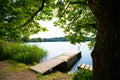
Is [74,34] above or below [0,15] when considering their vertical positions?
below

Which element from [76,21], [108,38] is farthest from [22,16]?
[108,38]

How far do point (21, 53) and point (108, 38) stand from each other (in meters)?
13.0

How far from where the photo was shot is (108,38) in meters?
4.36

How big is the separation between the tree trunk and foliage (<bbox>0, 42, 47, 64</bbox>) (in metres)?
11.5

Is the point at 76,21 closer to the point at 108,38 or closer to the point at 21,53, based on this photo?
the point at 108,38

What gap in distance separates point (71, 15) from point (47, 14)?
1.29m

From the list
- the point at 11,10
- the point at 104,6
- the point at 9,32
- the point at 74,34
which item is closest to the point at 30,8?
the point at 11,10

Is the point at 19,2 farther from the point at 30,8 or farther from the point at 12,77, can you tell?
the point at 12,77

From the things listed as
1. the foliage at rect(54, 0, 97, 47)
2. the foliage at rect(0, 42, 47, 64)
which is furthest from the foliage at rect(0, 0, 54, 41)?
the foliage at rect(0, 42, 47, 64)

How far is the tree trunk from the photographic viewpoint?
14.0ft

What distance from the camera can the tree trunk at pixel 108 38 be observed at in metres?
4.27

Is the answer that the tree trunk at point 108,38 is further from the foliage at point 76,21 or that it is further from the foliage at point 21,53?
the foliage at point 21,53

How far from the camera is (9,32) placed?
336 inches

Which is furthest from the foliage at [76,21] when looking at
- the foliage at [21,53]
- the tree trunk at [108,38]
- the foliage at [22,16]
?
the foliage at [21,53]
